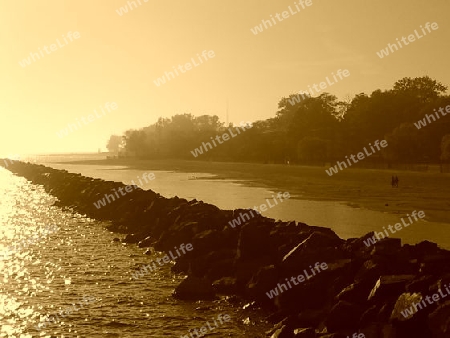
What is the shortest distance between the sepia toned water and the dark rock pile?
2.41 ft

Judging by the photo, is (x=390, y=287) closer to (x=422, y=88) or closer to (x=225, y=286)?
(x=225, y=286)

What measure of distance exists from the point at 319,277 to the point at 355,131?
71.1 metres

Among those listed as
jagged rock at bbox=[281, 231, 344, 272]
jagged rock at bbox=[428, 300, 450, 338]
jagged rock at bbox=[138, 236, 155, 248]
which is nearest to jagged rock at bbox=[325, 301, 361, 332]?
jagged rock at bbox=[428, 300, 450, 338]

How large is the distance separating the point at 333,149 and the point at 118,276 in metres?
66.7

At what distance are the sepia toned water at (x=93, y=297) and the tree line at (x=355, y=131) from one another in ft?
149

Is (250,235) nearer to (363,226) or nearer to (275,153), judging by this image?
(363,226)

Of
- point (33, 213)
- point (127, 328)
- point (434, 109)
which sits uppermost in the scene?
point (33, 213)

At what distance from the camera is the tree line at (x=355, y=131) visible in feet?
207

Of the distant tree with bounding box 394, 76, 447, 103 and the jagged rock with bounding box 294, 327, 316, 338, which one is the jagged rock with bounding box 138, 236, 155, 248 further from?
the distant tree with bounding box 394, 76, 447, 103

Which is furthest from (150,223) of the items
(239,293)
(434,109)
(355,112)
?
(355,112)

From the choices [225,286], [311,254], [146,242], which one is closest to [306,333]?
[311,254]

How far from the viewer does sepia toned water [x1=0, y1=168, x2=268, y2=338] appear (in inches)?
392

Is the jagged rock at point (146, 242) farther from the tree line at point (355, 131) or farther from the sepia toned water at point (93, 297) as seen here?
the tree line at point (355, 131)

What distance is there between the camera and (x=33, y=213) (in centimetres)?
3080
